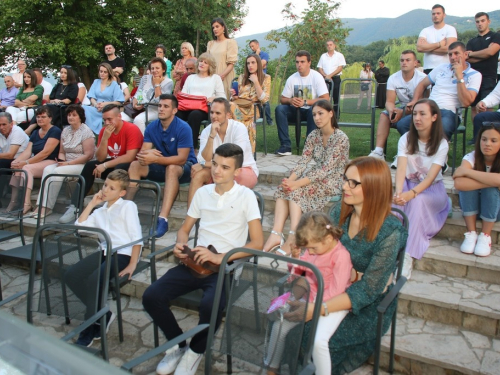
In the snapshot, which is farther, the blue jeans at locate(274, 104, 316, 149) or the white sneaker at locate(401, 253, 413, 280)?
the blue jeans at locate(274, 104, 316, 149)

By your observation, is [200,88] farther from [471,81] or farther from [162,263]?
[471,81]

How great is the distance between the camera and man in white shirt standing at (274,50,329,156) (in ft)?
20.2

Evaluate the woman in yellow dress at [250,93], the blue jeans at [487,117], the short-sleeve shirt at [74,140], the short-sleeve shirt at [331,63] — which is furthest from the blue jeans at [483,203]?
the short-sleeve shirt at [331,63]

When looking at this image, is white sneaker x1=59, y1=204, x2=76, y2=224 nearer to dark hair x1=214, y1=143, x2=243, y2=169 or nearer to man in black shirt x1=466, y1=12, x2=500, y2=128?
dark hair x1=214, y1=143, x2=243, y2=169

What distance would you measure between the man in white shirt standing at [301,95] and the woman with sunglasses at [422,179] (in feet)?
7.31

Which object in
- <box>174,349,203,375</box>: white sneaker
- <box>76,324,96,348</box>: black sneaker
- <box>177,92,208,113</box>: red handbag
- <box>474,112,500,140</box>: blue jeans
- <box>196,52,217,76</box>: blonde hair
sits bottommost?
<box>76,324,96,348</box>: black sneaker

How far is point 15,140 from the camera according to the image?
6.02m

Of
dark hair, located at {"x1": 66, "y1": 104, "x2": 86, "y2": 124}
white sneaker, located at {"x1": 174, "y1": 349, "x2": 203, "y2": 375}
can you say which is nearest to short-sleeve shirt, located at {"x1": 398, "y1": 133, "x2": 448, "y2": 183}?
white sneaker, located at {"x1": 174, "y1": 349, "x2": 203, "y2": 375}

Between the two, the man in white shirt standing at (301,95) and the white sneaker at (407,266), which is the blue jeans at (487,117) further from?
the white sneaker at (407,266)

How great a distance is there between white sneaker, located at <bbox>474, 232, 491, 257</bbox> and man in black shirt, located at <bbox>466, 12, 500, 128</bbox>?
2716mm

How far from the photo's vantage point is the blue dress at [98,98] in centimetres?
676

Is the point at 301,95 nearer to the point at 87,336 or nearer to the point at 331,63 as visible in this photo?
the point at 331,63

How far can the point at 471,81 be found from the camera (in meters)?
5.10

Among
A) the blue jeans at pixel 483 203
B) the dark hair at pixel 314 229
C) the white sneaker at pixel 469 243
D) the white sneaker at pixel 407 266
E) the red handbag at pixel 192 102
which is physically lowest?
the white sneaker at pixel 407 266
